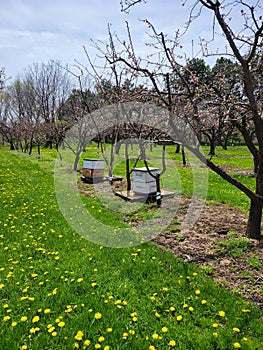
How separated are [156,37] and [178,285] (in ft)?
10.9

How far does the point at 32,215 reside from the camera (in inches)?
221

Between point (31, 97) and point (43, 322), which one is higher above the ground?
point (31, 97)

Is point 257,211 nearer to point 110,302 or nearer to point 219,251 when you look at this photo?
point 219,251

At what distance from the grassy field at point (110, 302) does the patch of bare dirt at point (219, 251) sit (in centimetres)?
23

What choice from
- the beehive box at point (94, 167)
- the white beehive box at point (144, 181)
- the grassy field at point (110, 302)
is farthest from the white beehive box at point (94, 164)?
the grassy field at point (110, 302)

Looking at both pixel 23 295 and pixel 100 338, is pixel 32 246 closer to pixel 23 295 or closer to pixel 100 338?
pixel 23 295

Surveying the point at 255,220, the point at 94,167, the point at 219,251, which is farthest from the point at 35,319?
the point at 94,167

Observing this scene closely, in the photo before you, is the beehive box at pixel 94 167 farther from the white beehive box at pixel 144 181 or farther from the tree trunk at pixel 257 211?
the tree trunk at pixel 257 211

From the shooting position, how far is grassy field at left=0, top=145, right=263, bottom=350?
2371 mm

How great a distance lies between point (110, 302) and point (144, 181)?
13.5 ft

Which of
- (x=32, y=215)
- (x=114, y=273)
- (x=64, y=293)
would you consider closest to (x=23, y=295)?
(x=64, y=293)

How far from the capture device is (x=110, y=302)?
2.88 meters

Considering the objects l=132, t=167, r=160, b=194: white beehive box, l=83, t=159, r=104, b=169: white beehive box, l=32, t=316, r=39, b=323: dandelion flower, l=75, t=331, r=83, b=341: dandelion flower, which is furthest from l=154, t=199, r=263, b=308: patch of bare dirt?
l=83, t=159, r=104, b=169: white beehive box

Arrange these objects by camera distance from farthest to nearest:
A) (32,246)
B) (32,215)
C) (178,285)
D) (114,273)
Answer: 1. (32,215)
2. (32,246)
3. (114,273)
4. (178,285)
